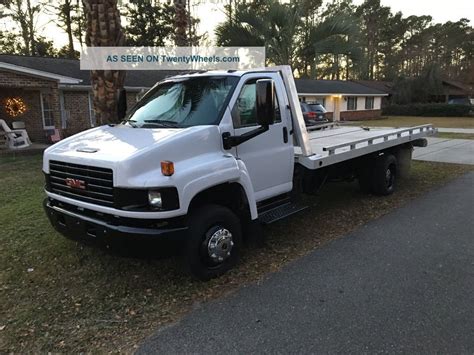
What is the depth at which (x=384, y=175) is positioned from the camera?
24.8ft

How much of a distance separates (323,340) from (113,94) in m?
6.05

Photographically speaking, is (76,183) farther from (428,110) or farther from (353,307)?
(428,110)

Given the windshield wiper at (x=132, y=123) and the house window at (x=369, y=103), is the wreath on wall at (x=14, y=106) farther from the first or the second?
the house window at (x=369, y=103)

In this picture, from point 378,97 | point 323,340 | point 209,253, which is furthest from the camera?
point 378,97

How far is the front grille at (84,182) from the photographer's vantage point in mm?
3738

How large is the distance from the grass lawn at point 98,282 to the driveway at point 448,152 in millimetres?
6706

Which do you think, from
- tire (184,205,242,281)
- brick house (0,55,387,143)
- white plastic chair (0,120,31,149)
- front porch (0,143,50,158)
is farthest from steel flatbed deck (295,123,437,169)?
white plastic chair (0,120,31,149)

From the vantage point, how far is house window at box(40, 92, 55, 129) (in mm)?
17031

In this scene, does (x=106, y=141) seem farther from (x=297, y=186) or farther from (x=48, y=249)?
(x=297, y=186)

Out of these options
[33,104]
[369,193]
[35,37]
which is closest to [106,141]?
[369,193]

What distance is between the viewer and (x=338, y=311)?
3662mm

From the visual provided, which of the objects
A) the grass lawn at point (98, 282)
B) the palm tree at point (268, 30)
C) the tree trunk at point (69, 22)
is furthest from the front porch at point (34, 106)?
the tree trunk at point (69, 22)

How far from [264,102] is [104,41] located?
166 inches

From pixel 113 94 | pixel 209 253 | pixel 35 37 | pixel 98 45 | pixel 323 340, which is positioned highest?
pixel 35 37
